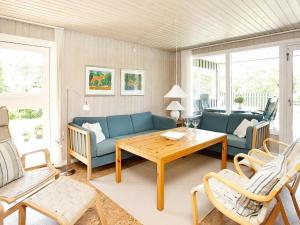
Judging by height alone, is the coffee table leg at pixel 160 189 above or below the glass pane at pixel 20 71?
below

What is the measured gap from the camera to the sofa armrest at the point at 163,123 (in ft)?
13.6

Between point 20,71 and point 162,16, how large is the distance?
2427 millimetres

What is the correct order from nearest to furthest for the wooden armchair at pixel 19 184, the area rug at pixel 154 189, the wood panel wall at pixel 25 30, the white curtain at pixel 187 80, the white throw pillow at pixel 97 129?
the wooden armchair at pixel 19 184
the area rug at pixel 154 189
the wood panel wall at pixel 25 30
the white throw pillow at pixel 97 129
the white curtain at pixel 187 80

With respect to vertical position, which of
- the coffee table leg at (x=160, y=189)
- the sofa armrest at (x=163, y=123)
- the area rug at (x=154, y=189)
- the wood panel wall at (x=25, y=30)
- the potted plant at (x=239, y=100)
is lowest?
the area rug at (x=154, y=189)

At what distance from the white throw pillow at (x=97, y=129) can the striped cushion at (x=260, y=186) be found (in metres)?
2.41

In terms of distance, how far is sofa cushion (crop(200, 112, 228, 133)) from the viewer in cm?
417

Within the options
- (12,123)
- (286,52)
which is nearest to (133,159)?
(12,123)

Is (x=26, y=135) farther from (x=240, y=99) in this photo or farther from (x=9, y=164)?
(x=240, y=99)

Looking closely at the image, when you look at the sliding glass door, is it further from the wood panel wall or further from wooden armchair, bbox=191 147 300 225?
the wood panel wall

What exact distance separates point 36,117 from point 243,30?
4071 millimetres

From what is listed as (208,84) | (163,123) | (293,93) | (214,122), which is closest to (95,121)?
(163,123)

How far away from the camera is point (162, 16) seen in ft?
9.59

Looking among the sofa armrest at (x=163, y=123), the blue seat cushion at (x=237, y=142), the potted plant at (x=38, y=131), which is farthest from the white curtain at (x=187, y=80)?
the potted plant at (x=38, y=131)

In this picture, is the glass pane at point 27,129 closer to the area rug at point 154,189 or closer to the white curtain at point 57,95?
the white curtain at point 57,95
